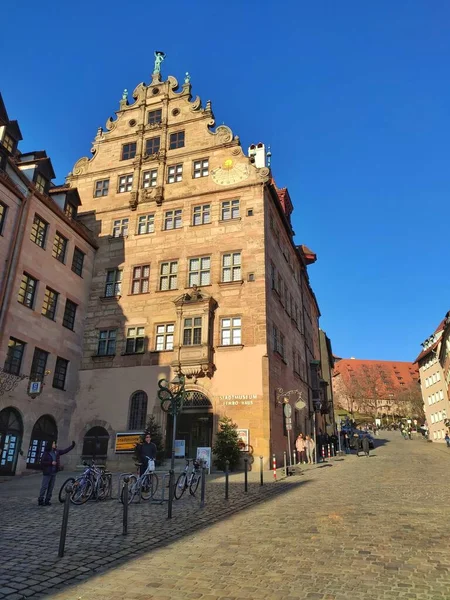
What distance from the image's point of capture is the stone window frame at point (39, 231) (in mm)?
24453

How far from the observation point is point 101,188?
106 ft

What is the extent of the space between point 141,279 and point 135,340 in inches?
159

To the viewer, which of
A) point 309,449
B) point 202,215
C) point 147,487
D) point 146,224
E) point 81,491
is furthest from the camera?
point 146,224

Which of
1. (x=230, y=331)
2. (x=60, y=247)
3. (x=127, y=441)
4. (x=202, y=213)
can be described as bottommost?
(x=127, y=441)

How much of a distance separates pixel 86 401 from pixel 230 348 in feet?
30.7

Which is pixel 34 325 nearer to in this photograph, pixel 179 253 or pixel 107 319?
pixel 107 319

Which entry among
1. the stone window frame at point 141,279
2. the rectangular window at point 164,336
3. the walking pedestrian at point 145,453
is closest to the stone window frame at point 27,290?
the stone window frame at point 141,279

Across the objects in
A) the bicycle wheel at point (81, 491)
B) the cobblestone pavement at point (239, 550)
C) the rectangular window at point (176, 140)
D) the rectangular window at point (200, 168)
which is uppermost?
the rectangular window at point (176, 140)

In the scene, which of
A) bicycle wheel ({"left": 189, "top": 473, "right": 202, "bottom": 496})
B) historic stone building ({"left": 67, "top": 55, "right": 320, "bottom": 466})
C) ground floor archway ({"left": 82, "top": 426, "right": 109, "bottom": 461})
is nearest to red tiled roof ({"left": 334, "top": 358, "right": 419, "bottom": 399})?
historic stone building ({"left": 67, "top": 55, "right": 320, "bottom": 466})

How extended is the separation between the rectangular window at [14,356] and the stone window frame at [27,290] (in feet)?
6.78

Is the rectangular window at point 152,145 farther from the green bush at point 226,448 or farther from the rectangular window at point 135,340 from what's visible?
the green bush at point 226,448

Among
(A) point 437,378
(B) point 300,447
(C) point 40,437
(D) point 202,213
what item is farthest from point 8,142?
(A) point 437,378

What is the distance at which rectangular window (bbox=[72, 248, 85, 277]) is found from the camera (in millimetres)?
28328

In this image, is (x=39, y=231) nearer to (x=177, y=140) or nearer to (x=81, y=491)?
(x=177, y=140)
